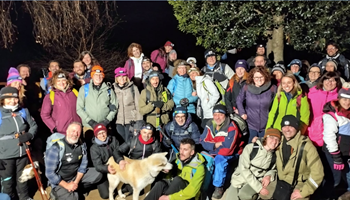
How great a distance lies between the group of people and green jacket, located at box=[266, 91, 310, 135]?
0.6 inches

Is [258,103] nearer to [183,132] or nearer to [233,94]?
[233,94]

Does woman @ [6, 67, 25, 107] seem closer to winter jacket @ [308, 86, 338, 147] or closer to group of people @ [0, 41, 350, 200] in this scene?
group of people @ [0, 41, 350, 200]

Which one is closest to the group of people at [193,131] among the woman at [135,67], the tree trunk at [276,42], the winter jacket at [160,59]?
the woman at [135,67]

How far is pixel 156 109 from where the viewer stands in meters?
5.77

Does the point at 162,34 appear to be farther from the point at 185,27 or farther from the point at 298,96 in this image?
the point at 298,96

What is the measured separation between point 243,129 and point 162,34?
28.6 ft

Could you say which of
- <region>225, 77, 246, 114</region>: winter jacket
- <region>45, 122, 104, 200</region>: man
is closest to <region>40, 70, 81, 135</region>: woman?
<region>45, 122, 104, 200</region>: man

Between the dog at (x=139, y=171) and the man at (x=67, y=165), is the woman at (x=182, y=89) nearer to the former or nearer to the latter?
the dog at (x=139, y=171)

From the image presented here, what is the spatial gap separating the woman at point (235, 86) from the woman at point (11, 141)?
331 centimetres

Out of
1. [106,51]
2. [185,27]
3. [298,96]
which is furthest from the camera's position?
[106,51]

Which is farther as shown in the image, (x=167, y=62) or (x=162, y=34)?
(x=162, y=34)

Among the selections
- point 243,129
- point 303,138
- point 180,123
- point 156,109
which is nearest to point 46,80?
point 156,109

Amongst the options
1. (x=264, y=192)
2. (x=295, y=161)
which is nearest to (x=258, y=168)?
(x=264, y=192)

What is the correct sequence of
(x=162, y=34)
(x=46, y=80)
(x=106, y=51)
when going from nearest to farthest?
(x=46, y=80) < (x=106, y=51) < (x=162, y=34)
